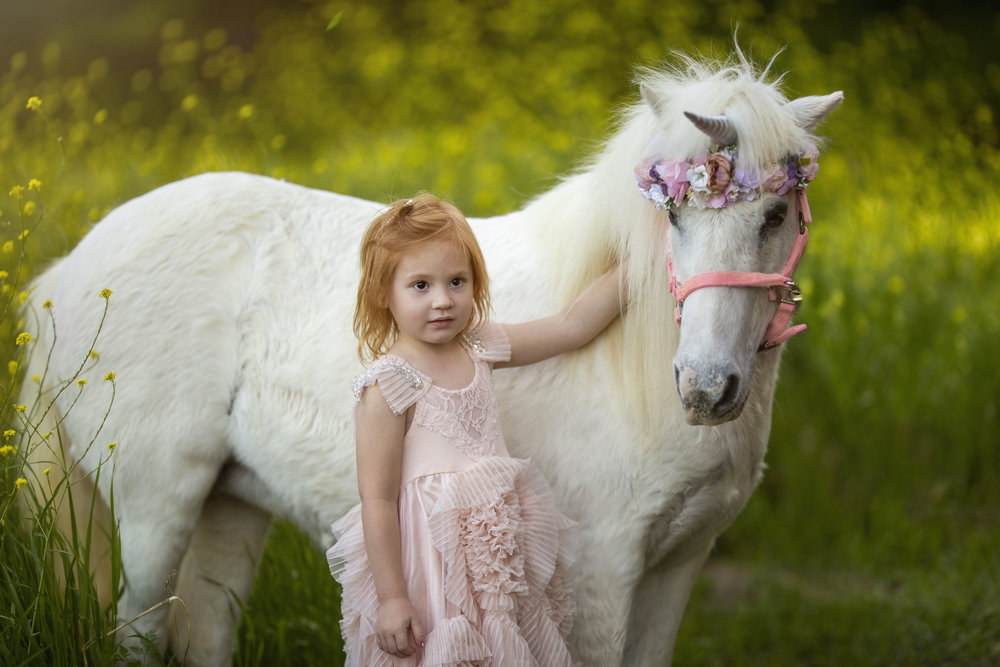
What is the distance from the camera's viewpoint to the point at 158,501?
7.80 ft

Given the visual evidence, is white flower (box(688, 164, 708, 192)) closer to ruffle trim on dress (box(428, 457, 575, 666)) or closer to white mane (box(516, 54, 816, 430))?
white mane (box(516, 54, 816, 430))

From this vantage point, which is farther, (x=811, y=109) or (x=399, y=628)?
(x=811, y=109)

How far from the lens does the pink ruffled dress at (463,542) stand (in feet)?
5.92

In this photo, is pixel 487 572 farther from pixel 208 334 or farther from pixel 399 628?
pixel 208 334

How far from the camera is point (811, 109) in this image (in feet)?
6.18

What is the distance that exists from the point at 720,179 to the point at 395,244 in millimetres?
691

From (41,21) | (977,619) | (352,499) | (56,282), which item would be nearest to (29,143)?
(56,282)

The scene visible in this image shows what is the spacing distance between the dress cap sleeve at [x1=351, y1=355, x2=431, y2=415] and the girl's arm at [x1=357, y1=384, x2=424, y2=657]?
0.02 metres

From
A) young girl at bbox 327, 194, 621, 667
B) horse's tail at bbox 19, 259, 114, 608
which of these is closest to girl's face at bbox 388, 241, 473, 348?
young girl at bbox 327, 194, 621, 667

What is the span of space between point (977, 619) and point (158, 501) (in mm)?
3219

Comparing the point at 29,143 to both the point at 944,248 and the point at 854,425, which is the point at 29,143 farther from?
the point at 944,248

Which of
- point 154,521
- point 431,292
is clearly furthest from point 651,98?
point 154,521

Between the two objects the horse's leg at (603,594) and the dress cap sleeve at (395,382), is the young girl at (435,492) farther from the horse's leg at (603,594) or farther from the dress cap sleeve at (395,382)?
the horse's leg at (603,594)

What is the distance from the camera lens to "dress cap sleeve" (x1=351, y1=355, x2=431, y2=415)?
72.2 inches
